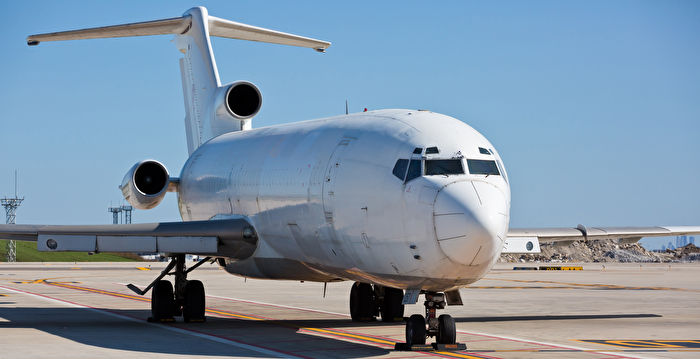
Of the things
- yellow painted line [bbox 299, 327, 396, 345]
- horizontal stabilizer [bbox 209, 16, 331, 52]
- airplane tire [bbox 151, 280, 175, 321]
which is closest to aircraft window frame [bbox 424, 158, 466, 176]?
yellow painted line [bbox 299, 327, 396, 345]

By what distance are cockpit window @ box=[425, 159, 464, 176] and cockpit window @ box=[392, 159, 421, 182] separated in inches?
6.0

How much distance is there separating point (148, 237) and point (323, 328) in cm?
398

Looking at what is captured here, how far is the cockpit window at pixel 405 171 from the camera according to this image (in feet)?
47.3

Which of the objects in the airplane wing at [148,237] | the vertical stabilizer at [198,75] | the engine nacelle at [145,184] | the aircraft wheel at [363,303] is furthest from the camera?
the vertical stabilizer at [198,75]

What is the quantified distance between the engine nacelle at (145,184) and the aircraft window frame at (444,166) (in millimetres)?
10905

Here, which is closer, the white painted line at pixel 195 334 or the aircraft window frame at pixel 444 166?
the aircraft window frame at pixel 444 166

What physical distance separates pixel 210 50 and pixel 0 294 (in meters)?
10.9

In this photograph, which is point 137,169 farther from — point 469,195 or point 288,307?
point 469,195

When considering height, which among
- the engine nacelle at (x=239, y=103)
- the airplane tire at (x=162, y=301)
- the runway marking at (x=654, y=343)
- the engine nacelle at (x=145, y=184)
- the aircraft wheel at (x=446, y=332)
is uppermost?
the engine nacelle at (x=239, y=103)

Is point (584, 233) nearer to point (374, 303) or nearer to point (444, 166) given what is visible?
point (374, 303)

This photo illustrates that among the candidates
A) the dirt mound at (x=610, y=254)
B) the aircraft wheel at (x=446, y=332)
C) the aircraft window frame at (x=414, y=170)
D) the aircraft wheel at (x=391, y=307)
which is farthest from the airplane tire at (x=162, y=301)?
the dirt mound at (x=610, y=254)

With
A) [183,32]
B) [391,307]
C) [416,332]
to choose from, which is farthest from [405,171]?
[183,32]

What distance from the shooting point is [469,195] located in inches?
536

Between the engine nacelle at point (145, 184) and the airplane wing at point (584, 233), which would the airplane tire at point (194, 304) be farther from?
the airplane wing at point (584, 233)
